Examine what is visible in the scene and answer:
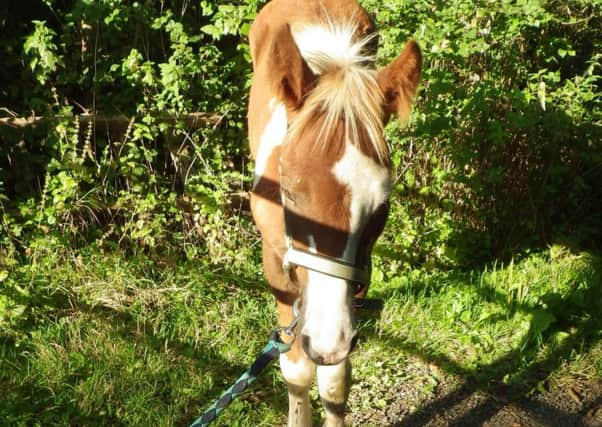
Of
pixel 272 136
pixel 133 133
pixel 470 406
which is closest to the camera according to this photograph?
pixel 272 136

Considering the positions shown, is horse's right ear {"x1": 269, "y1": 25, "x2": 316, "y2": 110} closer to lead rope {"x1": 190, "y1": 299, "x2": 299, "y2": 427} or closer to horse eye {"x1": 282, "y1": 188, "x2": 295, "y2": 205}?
horse eye {"x1": 282, "y1": 188, "x2": 295, "y2": 205}

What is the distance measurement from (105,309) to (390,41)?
8.23 feet

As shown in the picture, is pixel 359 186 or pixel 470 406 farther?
pixel 470 406

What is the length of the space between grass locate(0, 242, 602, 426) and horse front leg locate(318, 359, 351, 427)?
35 centimetres

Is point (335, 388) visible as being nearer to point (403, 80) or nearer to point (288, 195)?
point (288, 195)

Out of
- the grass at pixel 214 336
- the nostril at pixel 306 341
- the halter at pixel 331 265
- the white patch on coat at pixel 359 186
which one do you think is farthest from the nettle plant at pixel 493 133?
the nostril at pixel 306 341

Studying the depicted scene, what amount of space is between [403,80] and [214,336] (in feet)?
6.84

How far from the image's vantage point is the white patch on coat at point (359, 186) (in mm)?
1931

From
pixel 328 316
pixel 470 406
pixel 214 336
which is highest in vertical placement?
pixel 328 316

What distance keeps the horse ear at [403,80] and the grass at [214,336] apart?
6.06 ft

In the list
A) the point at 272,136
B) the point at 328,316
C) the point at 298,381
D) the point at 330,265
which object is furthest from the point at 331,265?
the point at 298,381

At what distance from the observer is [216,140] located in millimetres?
4426

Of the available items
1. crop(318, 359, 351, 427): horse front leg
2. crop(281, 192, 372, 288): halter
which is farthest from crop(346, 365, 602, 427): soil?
crop(281, 192, 372, 288): halter

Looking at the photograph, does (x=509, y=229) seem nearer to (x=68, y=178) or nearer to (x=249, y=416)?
(x=249, y=416)
